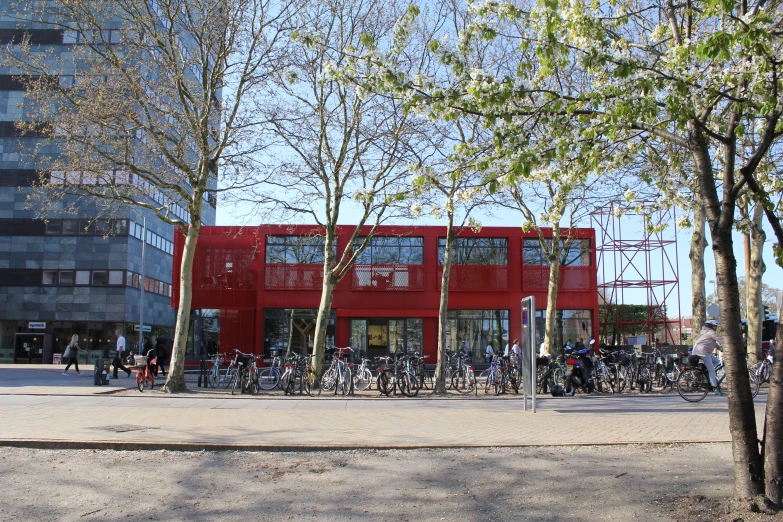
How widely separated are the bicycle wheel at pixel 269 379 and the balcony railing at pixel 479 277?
46.0ft

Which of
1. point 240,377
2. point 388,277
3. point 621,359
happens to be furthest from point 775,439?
point 388,277

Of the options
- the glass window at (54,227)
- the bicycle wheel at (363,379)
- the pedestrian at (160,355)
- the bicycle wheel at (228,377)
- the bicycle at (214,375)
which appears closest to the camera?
the bicycle wheel at (228,377)

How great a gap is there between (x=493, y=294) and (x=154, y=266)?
30.8 metres

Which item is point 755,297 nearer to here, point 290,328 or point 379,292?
point 379,292

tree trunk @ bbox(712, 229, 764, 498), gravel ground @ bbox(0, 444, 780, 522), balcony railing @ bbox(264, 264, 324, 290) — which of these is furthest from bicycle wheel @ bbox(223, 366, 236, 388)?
tree trunk @ bbox(712, 229, 764, 498)

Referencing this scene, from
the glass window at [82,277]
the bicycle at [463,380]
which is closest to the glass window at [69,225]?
the glass window at [82,277]

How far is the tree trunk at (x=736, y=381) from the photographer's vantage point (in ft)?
17.2

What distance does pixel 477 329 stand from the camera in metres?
30.8

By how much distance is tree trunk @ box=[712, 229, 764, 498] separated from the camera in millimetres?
5230

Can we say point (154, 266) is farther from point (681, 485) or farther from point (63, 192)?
point (681, 485)

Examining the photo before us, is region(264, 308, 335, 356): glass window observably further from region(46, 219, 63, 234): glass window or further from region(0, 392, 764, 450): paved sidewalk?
region(46, 219, 63, 234): glass window

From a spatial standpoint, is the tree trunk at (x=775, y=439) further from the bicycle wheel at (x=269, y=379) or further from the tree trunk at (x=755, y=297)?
the tree trunk at (x=755, y=297)

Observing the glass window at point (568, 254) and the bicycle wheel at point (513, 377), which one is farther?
the glass window at point (568, 254)

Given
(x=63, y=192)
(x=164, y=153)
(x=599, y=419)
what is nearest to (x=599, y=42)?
(x=599, y=419)
